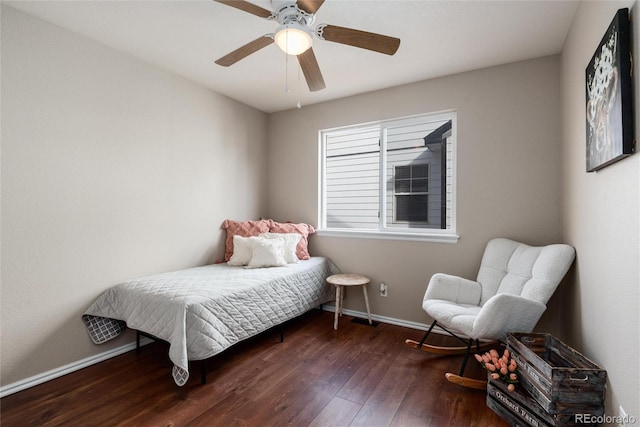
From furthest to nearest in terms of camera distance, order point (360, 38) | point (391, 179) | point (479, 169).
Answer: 1. point (391, 179)
2. point (479, 169)
3. point (360, 38)

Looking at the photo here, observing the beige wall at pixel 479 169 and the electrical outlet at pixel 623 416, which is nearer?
→ the electrical outlet at pixel 623 416

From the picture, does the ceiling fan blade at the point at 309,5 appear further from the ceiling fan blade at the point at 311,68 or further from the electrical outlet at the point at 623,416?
the electrical outlet at the point at 623,416

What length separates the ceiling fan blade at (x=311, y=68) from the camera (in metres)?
1.89

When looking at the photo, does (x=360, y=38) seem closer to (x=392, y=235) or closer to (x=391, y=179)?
(x=391, y=179)

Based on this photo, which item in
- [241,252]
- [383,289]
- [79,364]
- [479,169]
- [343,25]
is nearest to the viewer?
[343,25]

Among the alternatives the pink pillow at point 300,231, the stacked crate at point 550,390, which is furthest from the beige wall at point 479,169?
the stacked crate at point 550,390

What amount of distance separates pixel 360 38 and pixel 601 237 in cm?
166

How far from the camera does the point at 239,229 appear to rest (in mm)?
3389

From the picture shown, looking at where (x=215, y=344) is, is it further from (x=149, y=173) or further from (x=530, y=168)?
(x=530, y=168)

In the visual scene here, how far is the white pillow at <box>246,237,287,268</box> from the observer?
9.86 feet

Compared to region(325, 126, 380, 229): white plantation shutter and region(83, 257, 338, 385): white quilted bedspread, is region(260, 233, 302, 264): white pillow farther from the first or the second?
region(325, 126, 380, 229): white plantation shutter

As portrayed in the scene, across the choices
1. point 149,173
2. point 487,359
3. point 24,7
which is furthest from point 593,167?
point 24,7

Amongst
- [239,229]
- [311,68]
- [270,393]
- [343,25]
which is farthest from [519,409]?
[239,229]

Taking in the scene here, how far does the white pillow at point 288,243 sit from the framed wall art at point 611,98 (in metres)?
2.50
